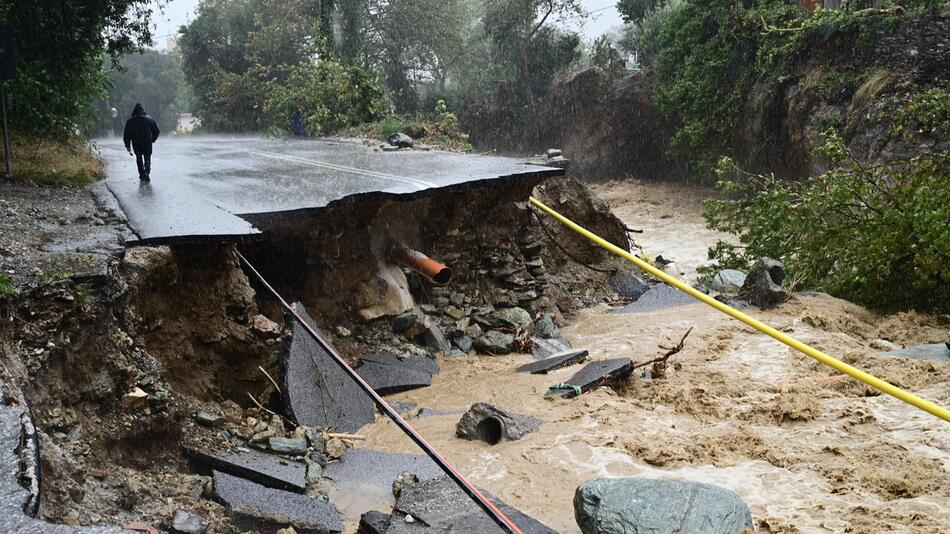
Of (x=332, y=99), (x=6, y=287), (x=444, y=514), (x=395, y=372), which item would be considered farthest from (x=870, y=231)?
(x=332, y=99)

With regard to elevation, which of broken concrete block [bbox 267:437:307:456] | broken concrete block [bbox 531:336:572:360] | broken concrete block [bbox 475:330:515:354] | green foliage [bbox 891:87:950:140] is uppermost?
green foliage [bbox 891:87:950:140]

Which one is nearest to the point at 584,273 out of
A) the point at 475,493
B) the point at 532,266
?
the point at 532,266

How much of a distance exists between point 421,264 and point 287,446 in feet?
10.2

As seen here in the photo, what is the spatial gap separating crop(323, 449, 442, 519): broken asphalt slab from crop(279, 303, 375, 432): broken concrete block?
1.79 ft

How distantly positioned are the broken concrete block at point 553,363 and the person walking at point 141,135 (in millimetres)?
4612

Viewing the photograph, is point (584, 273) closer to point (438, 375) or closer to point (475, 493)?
point (438, 375)

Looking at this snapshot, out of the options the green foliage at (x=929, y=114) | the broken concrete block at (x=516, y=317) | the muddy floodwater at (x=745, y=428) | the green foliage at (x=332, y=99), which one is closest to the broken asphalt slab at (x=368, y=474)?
the muddy floodwater at (x=745, y=428)

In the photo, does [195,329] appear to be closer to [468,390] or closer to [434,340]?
[468,390]

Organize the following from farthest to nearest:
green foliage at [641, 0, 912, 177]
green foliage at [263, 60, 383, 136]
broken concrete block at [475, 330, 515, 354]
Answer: green foliage at [263, 60, 383, 136]
green foliage at [641, 0, 912, 177]
broken concrete block at [475, 330, 515, 354]

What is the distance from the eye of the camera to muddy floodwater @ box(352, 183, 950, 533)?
4637 mm

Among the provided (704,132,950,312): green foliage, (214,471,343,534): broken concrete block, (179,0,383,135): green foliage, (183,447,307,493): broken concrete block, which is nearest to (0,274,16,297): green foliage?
(183,447,307,493): broken concrete block

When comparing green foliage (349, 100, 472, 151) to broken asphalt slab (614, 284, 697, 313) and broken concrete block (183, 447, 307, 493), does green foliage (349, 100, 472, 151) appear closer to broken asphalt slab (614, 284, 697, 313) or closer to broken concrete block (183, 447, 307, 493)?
broken asphalt slab (614, 284, 697, 313)

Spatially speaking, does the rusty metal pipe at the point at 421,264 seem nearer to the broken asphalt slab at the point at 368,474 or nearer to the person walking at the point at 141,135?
the broken asphalt slab at the point at 368,474

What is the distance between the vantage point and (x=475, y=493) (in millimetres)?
3289
